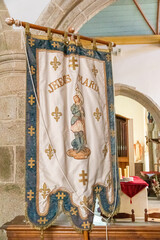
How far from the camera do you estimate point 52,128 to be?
2430 millimetres

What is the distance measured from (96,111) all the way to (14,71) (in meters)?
1.13

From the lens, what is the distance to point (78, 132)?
8.09 feet

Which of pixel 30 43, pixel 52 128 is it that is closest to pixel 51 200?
pixel 52 128

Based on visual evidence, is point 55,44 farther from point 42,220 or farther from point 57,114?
point 42,220

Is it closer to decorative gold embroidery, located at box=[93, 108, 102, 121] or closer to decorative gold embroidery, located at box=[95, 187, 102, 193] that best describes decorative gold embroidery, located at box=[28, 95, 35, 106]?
decorative gold embroidery, located at box=[93, 108, 102, 121]

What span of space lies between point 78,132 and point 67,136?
3.9 inches

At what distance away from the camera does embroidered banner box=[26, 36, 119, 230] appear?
2336mm

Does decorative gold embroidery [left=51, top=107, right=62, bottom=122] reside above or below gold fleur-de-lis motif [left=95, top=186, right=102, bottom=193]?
above

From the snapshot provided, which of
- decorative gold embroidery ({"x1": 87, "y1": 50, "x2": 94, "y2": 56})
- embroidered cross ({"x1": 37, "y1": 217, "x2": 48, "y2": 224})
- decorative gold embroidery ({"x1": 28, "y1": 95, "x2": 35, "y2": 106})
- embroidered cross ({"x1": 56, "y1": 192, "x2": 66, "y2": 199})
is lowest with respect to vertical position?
embroidered cross ({"x1": 37, "y1": 217, "x2": 48, "y2": 224})

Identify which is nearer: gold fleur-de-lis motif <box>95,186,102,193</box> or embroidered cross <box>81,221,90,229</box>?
embroidered cross <box>81,221,90,229</box>

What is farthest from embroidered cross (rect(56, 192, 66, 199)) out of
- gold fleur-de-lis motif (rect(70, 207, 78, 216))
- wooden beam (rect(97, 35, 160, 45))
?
wooden beam (rect(97, 35, 160, 45))

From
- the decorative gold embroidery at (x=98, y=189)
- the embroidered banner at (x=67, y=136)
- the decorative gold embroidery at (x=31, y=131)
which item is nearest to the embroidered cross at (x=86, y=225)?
the embroidered banner at (x=67, y=136)

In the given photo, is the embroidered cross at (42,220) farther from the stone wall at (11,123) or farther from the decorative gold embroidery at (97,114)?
the decorative gold embroidery at (97,114)

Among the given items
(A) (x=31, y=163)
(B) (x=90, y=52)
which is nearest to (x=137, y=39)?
(B) (x=90, y=52)
